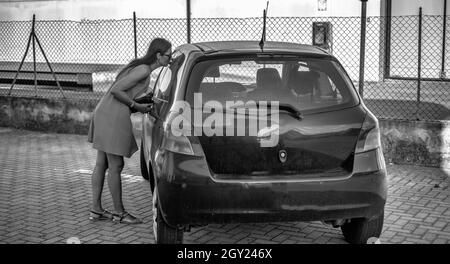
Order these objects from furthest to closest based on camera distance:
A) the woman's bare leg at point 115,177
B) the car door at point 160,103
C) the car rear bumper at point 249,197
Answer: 1. the woman's bare leg at point 115,177
2. the car door at point 160,103
3. the car rear bumper at point 249,197

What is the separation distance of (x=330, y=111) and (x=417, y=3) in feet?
29.7

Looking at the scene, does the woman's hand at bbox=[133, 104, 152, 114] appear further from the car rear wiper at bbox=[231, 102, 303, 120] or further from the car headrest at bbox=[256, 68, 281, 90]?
the car rear wiper at bbox=[231, 102, 303, 120]

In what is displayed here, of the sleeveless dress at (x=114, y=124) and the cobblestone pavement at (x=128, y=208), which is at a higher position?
the sleeveless dress at (x=114, y=124)

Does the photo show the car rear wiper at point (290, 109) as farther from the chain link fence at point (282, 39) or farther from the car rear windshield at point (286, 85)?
the chain link fence at point (282, 39)

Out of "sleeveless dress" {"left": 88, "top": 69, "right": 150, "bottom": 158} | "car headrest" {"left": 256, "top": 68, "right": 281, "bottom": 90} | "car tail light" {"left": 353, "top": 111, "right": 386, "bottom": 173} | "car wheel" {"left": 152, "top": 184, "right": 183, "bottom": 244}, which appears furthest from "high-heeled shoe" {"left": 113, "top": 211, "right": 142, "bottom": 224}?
"car tail light" {"left": 353, "top": 111, "right": 386, "bottom": 173}

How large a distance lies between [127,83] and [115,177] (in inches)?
36.0

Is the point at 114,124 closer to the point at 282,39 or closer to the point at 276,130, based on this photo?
the point at 276,130

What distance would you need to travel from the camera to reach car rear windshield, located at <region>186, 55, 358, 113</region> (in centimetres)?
491

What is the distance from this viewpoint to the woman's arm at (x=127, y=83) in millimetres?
5750

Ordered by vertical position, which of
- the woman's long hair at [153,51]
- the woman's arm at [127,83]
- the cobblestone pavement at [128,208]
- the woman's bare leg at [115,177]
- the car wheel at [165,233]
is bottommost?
the cobblestone pavement at [128,208]

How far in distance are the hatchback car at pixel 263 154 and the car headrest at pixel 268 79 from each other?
0.30 feet

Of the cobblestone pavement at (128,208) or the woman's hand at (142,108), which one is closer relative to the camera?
the cobblestone pavement at (128,208)

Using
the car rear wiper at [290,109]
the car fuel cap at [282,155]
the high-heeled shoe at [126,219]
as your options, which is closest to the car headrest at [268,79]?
the car rear wiper at [290,109]

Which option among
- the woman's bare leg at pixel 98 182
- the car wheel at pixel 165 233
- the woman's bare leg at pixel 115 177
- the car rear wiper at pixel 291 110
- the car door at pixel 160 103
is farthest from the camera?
the woman's bare leg at pixel 98 182
